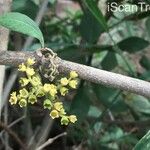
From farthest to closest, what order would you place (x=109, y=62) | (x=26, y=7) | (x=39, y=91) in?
(x=109, y=62), (x=26, y=7), (x=39, y=91)

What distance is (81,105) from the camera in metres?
0.98

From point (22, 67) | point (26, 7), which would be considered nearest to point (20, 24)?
point (22, 67)

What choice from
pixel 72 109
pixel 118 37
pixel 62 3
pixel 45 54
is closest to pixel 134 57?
pixel 118 37

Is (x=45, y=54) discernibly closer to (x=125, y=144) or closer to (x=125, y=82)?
(x=125, y=82)

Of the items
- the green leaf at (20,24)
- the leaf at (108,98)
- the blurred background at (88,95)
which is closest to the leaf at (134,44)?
the blurred background at (88,95)

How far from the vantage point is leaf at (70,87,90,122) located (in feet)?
3.17

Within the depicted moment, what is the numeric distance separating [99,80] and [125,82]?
29mm

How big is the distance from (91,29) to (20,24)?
1.43ft

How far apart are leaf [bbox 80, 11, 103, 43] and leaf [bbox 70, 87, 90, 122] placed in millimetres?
119

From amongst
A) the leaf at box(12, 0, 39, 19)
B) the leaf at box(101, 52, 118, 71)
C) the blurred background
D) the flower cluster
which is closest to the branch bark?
the flower cluster

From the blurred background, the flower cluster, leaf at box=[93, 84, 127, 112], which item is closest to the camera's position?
the flower cluster

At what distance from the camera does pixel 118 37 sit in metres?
1.73

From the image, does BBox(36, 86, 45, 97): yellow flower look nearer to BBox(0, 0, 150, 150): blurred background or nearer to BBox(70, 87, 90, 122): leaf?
BBox(0, 0, 150, 150): blurred background

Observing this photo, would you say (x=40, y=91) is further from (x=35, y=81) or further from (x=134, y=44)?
(x=134, y=44)
